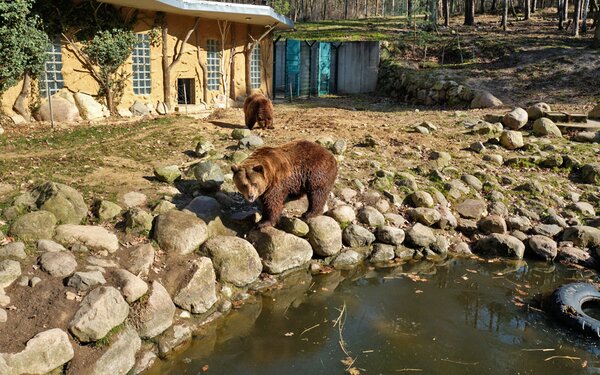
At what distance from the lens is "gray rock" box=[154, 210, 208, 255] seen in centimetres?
632

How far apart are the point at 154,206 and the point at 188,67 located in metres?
11.0

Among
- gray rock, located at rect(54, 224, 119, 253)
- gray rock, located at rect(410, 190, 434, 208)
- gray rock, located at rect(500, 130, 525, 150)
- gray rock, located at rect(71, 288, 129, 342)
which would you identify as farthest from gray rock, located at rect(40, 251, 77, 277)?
gray rock, located at rect(500, 130, 525, 150)

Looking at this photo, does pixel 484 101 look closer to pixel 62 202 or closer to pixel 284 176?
pixel 284 176

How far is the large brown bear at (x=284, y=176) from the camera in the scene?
6.32 m

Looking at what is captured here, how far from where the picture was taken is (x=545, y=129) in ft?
40.9

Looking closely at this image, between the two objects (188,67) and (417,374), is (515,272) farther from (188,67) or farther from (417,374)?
(188,67)

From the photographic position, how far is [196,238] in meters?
6.50

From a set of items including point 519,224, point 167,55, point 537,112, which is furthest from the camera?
point 167,55

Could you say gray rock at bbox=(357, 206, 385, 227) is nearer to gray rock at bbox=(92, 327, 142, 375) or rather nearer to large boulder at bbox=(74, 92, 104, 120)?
gray rock at bbox=(92, 327, 142, 375)

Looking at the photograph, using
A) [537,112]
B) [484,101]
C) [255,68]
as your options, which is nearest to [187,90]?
[255,68]

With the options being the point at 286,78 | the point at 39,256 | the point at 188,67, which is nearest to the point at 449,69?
the point at 286,78

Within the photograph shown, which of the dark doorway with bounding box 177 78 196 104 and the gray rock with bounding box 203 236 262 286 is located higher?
the dark doorway with bounding box 177 78 196 104

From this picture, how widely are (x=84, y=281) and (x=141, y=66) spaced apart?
1147 cm

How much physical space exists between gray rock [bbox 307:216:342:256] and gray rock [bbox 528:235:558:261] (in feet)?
10.5
